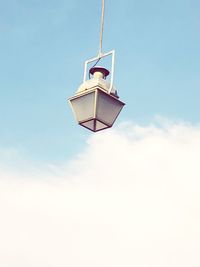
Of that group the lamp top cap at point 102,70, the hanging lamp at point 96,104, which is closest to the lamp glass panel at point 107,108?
the hanging lamp at point 96,104

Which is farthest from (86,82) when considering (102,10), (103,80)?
(102,10)

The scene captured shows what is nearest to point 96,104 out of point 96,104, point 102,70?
point 96,104

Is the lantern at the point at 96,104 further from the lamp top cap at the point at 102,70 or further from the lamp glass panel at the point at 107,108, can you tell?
the lamp top cap at the point at 102,70

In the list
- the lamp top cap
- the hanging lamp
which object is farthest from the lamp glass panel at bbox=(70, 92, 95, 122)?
the lamp top cap

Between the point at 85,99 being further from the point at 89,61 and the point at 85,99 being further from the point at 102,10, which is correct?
the point at 102,10

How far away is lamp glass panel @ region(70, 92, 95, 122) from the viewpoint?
190 inches

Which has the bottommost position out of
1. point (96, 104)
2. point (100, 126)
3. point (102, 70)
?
point (100, 126)

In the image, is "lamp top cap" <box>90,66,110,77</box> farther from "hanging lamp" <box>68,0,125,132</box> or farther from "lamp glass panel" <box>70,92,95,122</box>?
"lamp glass panel" <box>70,92,95,122</box>

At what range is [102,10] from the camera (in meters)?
5.51

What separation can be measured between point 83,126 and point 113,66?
2.82 feet

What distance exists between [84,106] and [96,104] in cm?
18

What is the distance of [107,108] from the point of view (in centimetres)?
488

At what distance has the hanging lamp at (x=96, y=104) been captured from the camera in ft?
15.8

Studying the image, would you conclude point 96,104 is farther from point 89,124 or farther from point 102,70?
point 102,70
